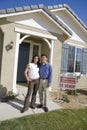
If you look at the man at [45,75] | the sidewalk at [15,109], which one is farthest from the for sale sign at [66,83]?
the man at [45,75]

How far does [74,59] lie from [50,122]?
7.15m

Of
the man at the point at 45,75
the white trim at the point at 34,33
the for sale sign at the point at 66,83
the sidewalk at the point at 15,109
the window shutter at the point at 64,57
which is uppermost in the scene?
the white trim at the point at 34,33

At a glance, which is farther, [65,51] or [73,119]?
[65,51]

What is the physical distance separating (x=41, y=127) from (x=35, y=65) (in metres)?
2.17

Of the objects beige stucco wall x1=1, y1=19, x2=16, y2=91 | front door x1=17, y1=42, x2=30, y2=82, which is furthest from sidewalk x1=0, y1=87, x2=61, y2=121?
front door x1=17, y1=42, x2=30, y2=82

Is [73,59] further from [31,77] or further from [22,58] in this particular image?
[31,77]

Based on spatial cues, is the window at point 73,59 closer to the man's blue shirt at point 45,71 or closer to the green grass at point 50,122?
the man's blue shirt at point 45,71

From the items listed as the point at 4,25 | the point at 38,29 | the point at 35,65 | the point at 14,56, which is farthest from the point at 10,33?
the point at 35,65

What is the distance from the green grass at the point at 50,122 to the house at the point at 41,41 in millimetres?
3046

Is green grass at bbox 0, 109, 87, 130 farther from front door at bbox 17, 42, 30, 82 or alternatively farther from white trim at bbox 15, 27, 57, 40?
front door at bbox 17, 42, 30, 82

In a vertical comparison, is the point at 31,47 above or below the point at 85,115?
above

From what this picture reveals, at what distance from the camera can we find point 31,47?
12.6 metres

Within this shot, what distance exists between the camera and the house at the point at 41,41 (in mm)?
9594

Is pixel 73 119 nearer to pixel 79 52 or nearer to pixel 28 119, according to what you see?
pixel 28 119
